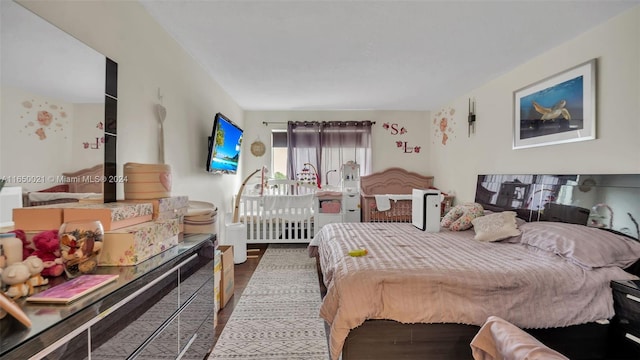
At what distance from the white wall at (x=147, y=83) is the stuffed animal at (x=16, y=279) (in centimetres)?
90

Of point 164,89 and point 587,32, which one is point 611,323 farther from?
point 164,89

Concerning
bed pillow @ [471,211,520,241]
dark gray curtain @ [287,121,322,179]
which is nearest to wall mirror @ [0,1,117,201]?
bed pillow @ [471,211,520,241]

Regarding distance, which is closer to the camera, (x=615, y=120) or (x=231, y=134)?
(x=615, y=120)

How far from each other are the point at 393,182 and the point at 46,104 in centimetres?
444

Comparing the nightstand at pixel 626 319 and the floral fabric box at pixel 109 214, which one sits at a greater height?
the floral fabric box at pixel 109 214

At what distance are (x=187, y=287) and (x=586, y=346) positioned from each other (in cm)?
221

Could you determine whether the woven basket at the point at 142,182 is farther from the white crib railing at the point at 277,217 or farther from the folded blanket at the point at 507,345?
the white crib railing at the point at 277,217

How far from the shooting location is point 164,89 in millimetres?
2211

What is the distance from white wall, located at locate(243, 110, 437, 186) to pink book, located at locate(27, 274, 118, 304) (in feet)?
13.4

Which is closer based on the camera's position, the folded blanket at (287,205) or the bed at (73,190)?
the bed at (73,190)

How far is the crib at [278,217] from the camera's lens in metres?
4.21

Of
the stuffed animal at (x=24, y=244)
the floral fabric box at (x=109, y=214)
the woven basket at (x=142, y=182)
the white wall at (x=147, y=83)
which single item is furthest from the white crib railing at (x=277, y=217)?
the stuffed animal at (x=24, y=244)

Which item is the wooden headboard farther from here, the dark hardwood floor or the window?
the dark hardwood floor

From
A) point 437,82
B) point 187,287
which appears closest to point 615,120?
point 437,82
